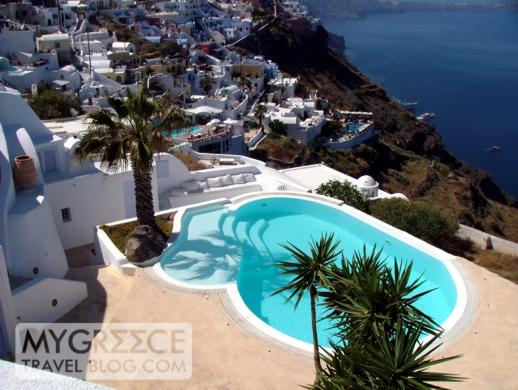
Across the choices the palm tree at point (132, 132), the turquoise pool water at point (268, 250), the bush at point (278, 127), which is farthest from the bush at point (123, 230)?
the bush at point (278, 127)

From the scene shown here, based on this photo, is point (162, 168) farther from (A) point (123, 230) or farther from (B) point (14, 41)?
(B) point (14, 41)

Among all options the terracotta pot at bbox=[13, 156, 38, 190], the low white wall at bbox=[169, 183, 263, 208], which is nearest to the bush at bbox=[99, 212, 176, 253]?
the terracotta pot at bbox=[13, 156, 38, 190]

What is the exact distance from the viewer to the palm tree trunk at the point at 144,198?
44.8 feet

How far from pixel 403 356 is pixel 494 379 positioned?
444cm

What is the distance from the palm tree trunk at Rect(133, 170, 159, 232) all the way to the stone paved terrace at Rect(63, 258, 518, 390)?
161 cm

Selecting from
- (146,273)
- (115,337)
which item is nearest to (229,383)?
(115,337)

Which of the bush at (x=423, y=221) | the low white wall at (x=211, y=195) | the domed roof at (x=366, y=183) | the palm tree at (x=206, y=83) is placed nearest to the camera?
the bush at (x=423, y=221)

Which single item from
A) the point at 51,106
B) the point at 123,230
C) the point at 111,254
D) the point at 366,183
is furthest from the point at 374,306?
the point at 51,106

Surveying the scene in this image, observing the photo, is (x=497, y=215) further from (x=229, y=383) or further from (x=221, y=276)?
(x=229, y=383)

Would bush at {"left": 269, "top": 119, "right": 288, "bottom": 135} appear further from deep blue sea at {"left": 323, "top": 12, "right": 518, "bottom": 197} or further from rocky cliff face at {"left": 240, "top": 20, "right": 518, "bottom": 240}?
deep blue sea at {"left": 323, "top": 12, "right": 518, "bottom": 197}

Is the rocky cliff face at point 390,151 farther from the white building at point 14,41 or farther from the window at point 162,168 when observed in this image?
the white building at point 14,41

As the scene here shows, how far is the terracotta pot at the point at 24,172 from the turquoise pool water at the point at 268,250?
11.9ft

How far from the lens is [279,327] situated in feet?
38.4
